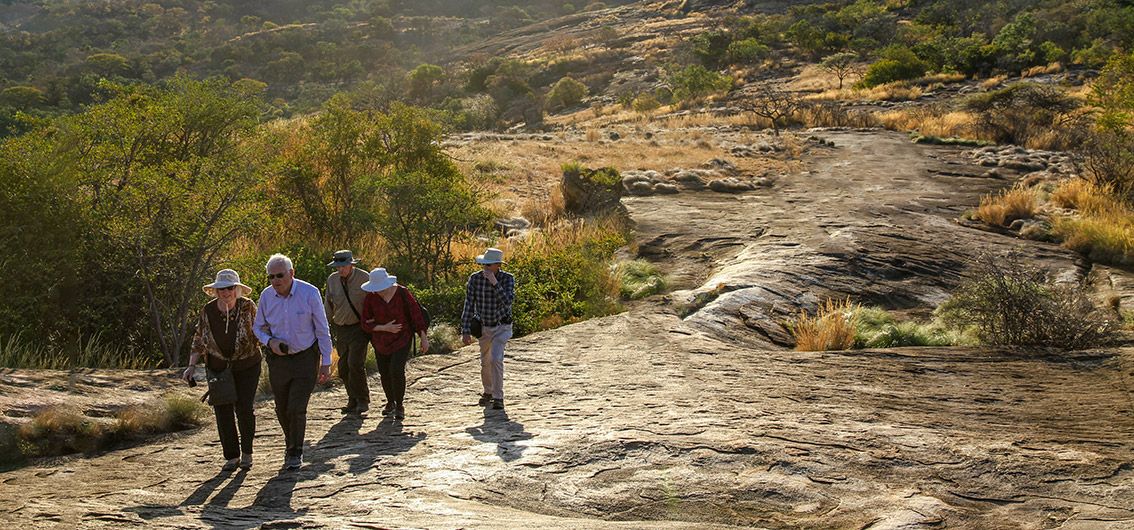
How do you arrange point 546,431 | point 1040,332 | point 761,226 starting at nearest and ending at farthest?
point 546,431 < point 1040,332 < point 761,226

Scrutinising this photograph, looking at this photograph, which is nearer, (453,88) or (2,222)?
(2,222)

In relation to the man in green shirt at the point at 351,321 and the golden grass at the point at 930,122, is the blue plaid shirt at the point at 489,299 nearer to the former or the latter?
the man in green shirt at the point at 351,321

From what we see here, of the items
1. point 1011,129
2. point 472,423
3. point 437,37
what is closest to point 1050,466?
point 472,423

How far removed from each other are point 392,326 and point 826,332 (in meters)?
5.68

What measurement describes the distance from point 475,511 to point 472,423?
2.36 metres

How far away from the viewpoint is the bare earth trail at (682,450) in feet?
19.1

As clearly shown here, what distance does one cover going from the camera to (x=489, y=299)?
8570 mm

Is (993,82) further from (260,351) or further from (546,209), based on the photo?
(260,351)

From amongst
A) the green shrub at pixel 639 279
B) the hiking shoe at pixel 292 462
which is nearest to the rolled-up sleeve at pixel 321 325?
the hiking shoe at pixel 292 462

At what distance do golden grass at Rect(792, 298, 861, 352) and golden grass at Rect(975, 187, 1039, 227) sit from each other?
8.72 m

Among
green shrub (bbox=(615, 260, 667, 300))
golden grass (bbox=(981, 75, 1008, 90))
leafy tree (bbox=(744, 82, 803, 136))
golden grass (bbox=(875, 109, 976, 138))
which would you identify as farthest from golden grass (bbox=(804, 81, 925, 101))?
green shrub (bbox=(615, 260, 667, 300))

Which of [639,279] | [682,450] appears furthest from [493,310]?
[639,279]

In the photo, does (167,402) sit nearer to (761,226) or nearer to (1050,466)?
(1050,466)

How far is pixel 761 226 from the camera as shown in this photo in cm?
1784
